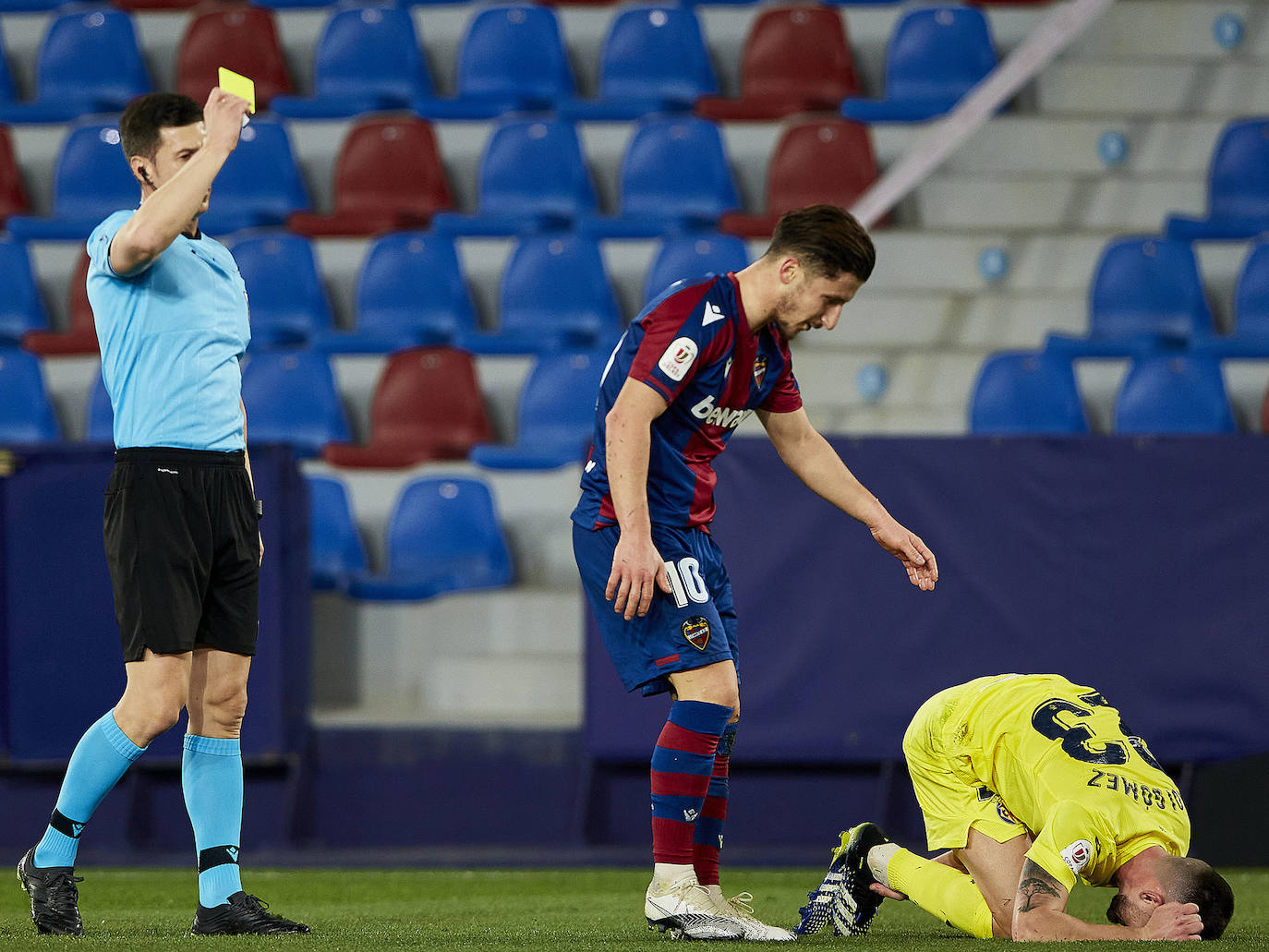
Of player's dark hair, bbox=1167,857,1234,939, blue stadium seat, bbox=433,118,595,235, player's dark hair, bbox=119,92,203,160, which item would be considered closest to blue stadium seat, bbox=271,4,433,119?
blue stadium seat, bbox=433,118,595,235

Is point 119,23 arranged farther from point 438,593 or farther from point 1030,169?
point 1030,169

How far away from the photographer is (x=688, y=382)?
3.53 m

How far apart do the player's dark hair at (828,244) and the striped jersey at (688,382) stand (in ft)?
0.54

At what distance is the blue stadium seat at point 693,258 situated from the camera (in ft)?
26.3

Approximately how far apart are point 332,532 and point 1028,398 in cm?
326

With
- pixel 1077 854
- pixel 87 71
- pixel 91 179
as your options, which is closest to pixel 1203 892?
pixel 1077 854

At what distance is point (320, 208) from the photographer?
30.9ft

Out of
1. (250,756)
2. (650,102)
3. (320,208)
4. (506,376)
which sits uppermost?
(650,102)

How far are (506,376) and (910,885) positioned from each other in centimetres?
489

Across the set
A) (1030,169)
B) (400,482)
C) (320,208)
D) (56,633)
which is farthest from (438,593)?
(1030,169)

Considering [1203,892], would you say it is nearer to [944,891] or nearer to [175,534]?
[944,891]

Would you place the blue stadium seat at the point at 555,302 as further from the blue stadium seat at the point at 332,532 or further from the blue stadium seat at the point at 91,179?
the blue stadium seat at the point at 91,179

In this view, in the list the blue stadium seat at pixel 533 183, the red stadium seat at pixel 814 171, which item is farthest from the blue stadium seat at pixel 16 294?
the red stadium seat at pixel 814 171

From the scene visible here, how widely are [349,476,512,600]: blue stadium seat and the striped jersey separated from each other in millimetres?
3673
